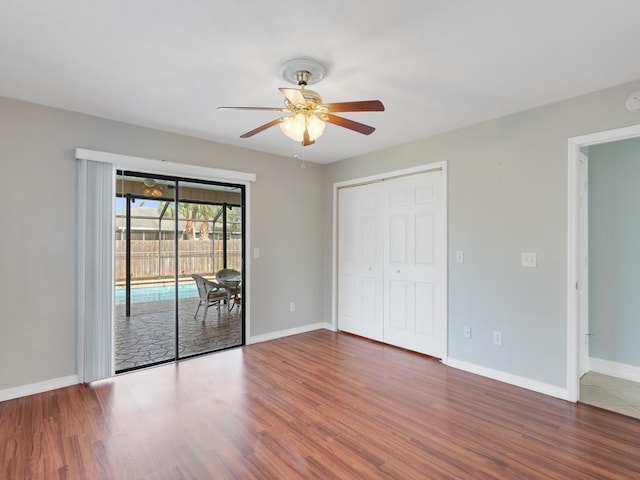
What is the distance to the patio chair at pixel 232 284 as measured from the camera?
4.26m

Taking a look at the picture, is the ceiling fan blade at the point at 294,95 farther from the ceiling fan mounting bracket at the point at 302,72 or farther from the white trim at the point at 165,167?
the white trim at the point at 165,167

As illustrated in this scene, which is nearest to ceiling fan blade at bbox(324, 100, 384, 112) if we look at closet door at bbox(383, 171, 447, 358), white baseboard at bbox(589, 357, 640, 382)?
closet door at bbox(383, 171, 447, 358)

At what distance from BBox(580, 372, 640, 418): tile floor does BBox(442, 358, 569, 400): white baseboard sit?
7.7 inches

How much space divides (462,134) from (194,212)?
316 centimetres

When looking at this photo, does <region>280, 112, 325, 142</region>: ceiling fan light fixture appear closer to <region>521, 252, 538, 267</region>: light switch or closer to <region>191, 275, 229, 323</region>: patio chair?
<region>521, 252, 538, 267</region>: light switch

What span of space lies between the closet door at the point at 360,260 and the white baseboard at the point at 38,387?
10.8 feet

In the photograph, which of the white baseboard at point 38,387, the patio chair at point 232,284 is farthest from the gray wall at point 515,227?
the white baseboard at point 38,387

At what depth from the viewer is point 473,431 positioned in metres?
2.37

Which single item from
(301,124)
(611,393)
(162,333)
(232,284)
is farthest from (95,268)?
(611,393)

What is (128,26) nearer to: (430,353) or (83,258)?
(83,258)

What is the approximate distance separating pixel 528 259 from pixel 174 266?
3.69 m

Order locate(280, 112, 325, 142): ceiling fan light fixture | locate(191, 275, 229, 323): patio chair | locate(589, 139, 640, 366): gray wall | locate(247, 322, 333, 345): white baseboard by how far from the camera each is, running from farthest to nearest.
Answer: locate(247, 322, 333, 345): white baseboard < locate(191, 275, 229, 323): patio chair < locate(589, 139, 640, 366): gray wall < locate(280, 112, 325, 142): ceiling fan light fixture

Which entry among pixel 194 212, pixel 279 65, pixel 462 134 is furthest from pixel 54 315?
pixel 462 134

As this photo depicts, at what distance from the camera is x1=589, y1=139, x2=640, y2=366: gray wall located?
329 cm
